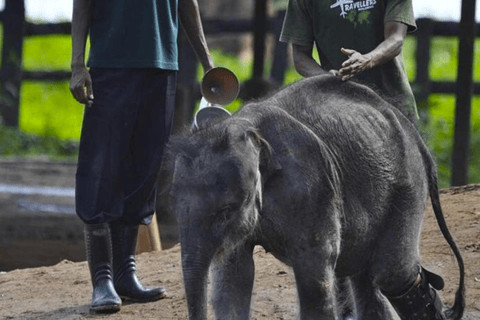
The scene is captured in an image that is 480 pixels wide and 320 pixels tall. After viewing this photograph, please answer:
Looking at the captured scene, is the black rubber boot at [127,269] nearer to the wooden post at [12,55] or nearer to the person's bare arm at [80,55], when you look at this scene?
the person's bare arm at [80,55]

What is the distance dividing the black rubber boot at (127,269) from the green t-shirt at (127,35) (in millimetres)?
899

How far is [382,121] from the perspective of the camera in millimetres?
4070

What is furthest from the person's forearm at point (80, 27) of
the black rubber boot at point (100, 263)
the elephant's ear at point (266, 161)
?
the elephant's ear at point (266, 161)

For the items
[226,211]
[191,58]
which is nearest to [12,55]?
[191,58]

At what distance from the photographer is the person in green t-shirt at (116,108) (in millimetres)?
5117

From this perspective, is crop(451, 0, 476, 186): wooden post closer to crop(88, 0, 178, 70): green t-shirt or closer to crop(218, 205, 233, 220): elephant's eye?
crop(88, 0, 178, 70): green t-shirt

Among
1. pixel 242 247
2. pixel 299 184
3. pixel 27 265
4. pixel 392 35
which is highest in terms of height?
pixel 392 35

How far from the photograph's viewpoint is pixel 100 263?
527 centimetres

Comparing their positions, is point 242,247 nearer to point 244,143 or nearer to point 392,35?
point 244,143

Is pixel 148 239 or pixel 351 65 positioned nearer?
pixel 351 65

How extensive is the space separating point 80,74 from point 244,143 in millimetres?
1904

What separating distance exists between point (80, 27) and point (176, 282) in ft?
4.98

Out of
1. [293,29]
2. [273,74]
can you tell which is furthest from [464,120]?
[273,74]

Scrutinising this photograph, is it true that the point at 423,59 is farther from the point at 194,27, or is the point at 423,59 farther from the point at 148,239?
the point at 194,27
